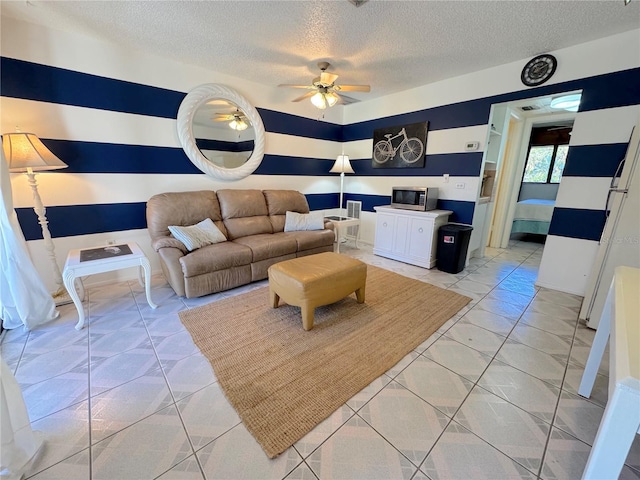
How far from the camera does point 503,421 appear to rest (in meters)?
1.36

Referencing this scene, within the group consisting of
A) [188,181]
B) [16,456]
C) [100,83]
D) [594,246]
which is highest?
[100,83]

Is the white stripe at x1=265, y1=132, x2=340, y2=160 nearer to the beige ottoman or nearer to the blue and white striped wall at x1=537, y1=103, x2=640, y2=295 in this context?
the beige ottoman

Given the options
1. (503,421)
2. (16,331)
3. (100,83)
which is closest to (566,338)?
(503,421)

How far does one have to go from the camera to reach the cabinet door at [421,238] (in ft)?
11.4

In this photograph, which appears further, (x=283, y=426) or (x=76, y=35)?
(x=76, y=35)

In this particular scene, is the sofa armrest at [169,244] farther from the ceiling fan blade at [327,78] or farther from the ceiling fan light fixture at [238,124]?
the ceiling fan blade at [327,78]

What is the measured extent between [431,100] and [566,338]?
325 centimetres

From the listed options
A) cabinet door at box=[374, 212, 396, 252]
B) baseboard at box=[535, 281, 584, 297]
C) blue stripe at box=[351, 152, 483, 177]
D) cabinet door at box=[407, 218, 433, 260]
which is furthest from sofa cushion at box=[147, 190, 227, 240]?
baseboard at box=[535, 281, 584, 297]

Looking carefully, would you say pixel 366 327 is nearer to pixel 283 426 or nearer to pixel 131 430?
pixel 283 426

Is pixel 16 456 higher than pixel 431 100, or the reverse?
pixel 431 100

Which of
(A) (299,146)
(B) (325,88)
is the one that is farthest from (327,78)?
(A) (299,146)

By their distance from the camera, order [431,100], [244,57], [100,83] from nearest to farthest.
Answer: [100,83] → [244,57] → [431,100]

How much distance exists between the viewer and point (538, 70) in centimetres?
278

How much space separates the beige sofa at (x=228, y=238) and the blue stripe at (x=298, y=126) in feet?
3.44
